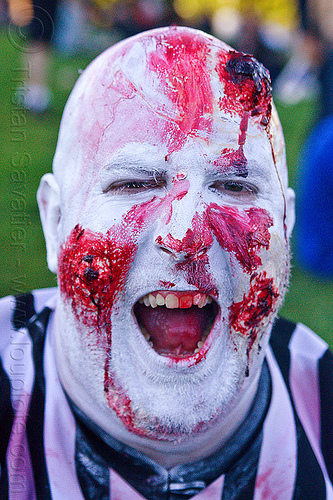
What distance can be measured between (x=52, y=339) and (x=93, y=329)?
1.30 feet

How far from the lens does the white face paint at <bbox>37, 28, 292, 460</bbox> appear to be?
60.9 inches

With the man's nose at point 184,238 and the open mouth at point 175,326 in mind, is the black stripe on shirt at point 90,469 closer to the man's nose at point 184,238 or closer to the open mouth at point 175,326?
the open mouth at point 175,326

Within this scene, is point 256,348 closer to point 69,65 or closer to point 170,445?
point 170,445

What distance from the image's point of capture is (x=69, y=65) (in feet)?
32.9

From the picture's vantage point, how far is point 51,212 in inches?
71.9

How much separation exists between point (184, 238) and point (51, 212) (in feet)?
1.68

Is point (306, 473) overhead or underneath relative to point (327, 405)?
underneath

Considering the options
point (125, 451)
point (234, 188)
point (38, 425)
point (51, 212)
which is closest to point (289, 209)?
point (234, 188)

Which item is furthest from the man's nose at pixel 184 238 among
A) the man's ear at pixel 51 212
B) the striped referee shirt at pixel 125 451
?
the striped referee shirt at pixel 125 451

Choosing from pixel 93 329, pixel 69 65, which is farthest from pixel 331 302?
pixel 69 65

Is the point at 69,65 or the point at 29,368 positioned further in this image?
the point at 69,65

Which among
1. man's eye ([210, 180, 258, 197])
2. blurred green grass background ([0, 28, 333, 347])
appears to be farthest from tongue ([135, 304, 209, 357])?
blurred green grass background ([0, 28, 333, 347])

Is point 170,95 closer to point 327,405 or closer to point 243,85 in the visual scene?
point 243,85

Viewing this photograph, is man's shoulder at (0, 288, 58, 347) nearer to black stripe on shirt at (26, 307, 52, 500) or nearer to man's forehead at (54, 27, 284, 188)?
black stripe on shirt at (26, 307, 52, 500)
